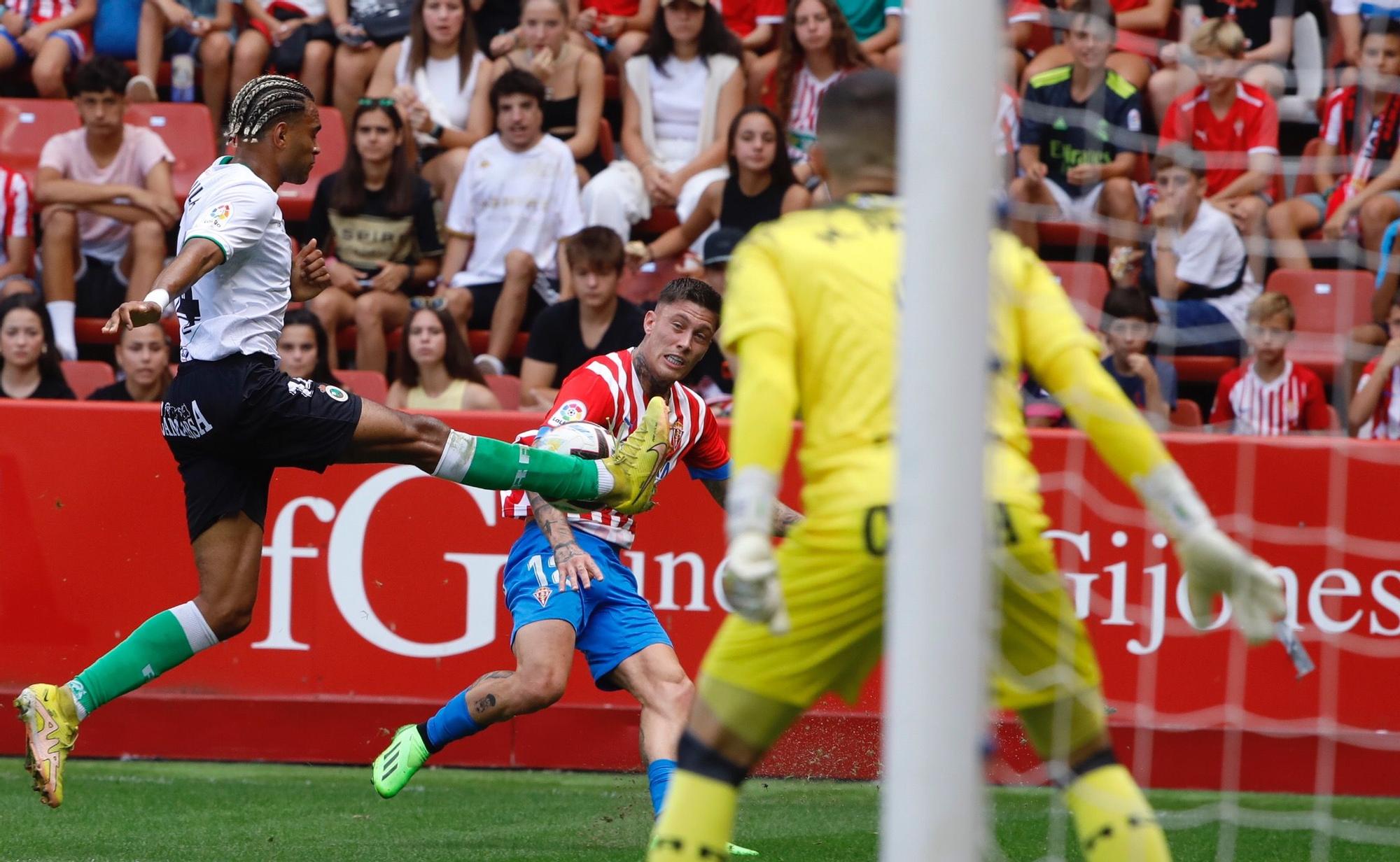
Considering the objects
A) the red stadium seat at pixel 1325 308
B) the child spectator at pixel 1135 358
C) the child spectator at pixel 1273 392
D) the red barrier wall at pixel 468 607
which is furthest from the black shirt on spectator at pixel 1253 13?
the red barrier wall at pixel 468 607

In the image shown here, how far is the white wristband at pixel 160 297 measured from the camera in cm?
480

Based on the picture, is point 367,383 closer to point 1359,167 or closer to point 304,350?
point 304,350

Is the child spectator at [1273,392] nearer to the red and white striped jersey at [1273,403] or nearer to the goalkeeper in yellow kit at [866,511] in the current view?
the red and white striped jersey at [1273,403]

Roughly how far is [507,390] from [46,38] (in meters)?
A: 4.06

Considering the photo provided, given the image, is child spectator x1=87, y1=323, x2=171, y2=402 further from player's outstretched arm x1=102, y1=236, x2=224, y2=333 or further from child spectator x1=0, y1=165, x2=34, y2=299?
player's outstretched arm x1=102, y1=236, x2=224, y2=333

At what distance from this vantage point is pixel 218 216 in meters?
5.18

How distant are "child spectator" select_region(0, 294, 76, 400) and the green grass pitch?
1789mm

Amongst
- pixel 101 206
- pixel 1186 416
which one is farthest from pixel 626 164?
pixel 1186 416

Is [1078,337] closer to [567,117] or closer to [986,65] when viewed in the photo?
[986,65]

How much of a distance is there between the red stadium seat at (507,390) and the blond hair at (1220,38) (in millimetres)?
3753

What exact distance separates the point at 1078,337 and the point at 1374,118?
5.61 meters

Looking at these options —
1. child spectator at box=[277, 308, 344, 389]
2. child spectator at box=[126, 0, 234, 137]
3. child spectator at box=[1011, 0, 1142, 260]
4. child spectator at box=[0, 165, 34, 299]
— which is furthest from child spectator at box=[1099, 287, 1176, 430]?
child spectator at box=[0, 165, 34, 299]

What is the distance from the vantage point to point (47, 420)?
7.48m

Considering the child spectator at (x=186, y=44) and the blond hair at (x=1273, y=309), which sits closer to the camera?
the blond hair at (x=1273, y=309)
